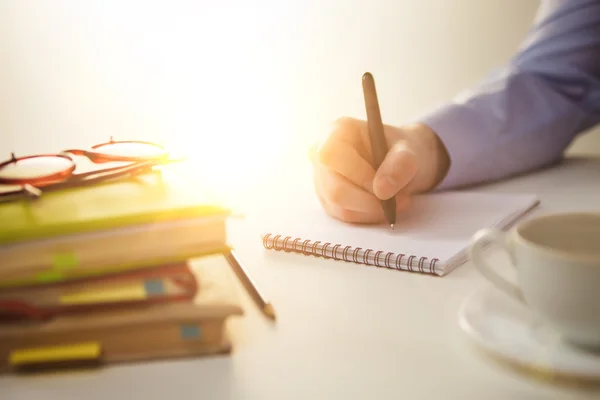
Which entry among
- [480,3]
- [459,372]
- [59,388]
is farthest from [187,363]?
[480,3]

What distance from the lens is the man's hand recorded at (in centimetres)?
66

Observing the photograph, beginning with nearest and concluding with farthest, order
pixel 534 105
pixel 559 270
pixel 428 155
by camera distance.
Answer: pixel 559 270, pixel 428 155, pixel 534 105

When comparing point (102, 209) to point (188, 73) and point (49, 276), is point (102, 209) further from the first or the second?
point (188, 73)

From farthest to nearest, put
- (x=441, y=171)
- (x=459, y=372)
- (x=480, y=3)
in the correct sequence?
1. (x=480, y=3)
2. (x=441, y=171)
3. (x=459, y=372)

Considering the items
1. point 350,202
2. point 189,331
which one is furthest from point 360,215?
point 189,331

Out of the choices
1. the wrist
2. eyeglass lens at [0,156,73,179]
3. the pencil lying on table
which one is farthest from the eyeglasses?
the wrist

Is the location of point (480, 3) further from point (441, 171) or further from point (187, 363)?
point (187, 363)

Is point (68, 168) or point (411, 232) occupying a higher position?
point (68, 168)

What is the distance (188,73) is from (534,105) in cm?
56

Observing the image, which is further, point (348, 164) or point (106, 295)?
point (348, 164)

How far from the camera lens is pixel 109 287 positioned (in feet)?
1.41

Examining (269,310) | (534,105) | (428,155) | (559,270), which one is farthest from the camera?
(534,105)

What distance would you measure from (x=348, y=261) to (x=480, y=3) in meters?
0.88

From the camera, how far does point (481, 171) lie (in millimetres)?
873
